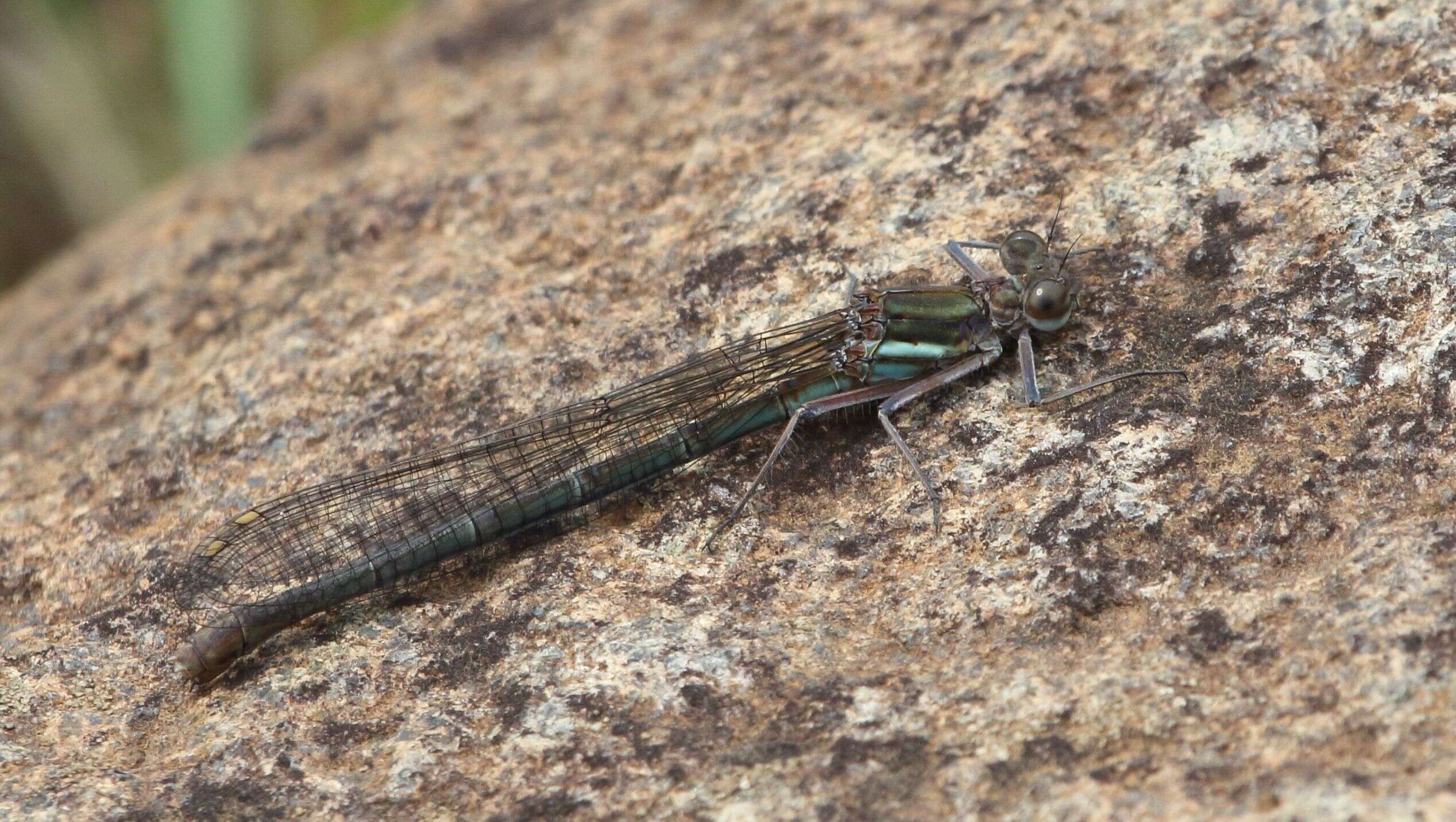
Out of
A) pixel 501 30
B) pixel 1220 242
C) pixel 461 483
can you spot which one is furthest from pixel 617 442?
pixel 501 30

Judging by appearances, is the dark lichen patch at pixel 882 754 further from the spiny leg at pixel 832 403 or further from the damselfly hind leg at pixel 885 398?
the spiny leg at pixel 832 403

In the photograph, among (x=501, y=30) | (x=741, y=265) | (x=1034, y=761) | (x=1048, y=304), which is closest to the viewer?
(x=1034, y=761)

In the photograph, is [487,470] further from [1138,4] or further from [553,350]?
[1138,4]

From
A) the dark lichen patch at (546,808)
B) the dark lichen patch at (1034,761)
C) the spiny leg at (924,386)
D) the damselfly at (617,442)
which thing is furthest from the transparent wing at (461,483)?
the dark lichen patch at (1034,761)

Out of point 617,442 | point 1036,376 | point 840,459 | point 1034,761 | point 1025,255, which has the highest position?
point 1025,255

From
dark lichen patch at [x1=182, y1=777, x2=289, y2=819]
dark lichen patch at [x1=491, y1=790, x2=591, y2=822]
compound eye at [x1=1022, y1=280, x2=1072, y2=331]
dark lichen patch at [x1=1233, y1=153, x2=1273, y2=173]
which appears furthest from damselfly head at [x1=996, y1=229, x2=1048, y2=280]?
dark lichen patch at [x1=182, y1=777, x2=289, y2=819]

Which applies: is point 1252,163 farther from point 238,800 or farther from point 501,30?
point 501,30

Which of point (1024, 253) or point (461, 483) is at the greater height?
point (1024, 253)

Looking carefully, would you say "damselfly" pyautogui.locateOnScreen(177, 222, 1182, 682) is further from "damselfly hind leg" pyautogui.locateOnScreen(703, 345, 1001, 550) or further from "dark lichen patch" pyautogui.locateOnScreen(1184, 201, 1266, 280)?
"dark lichen patch" pyautogui.locateOnScreen(1184, 201, 1266, 280)
